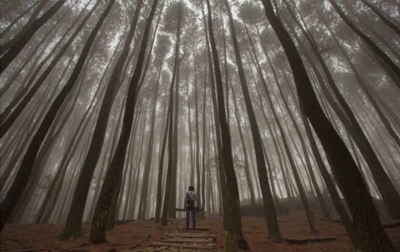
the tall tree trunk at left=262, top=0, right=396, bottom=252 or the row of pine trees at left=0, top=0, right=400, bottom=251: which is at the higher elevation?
the row of pine trees at left=0, top=0, right=400, bottom=251

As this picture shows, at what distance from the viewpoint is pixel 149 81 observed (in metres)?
17.4

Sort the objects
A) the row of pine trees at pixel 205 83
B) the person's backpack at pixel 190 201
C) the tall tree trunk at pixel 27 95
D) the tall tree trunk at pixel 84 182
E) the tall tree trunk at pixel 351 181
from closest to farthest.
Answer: the tall tree trunk at pixel 351 181, the row of pine trees at pixel 205 83, the tall tree trunk at pixel 27 95, the tall tree trunk at pixel 84 182, the person's backpack at pixel 190 201

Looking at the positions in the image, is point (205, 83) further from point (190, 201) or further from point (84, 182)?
point (84, 182)

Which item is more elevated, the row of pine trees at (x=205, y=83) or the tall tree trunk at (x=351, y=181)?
the row of pine trees at (x=205, y=83)

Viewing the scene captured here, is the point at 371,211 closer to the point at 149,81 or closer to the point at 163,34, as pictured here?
the point at 163,34

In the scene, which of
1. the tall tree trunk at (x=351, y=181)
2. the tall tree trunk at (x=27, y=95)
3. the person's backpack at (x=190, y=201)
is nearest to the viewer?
the tall tree trunk at (x=351, y=181)

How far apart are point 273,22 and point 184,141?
26.4 meters

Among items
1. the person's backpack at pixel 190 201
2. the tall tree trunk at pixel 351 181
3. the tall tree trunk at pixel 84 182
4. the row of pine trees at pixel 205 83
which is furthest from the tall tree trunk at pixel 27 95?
the tall tree trunk at pixel 351 181

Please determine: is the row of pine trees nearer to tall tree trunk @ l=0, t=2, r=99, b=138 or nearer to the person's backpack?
tall tree trunk @ l=0, t=2, r=99, b=138

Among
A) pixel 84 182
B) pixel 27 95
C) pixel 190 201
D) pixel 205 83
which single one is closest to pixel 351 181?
pixel 190 201

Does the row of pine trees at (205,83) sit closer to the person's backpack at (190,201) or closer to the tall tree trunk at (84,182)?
the tall tree trunk at (84,182)

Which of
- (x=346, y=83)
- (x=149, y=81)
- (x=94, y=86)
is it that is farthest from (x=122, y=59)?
(x=346, y=83)

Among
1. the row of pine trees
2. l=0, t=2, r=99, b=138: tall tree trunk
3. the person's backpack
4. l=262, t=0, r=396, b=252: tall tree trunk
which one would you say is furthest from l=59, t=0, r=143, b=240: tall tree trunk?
l=262, t=0, r=396, b=252: tall tree trunk

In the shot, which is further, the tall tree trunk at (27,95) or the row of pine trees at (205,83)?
the tall tree trunk at (27,95)
